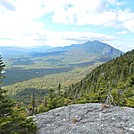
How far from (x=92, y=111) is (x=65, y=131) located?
637cm

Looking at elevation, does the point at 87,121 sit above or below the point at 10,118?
below

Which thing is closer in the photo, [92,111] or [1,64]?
[1,64]

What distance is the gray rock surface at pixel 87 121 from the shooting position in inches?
931

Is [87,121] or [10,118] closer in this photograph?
[10,118]

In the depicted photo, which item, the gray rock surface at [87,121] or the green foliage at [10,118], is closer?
the green foliage at [10,118]

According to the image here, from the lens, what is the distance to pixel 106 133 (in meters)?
22.5

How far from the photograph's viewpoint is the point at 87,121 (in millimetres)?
26469

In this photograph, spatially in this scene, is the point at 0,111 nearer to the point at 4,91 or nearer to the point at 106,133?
the point at 4,91

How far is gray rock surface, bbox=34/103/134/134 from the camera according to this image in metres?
23.6

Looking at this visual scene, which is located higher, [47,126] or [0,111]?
[0,111]

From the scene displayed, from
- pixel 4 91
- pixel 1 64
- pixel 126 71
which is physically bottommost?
pixel 126 71

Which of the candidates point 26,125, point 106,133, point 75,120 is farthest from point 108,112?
point 26,125

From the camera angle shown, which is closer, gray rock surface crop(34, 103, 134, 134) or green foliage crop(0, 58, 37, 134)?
green foliage crop(0, 58, 37, 134)

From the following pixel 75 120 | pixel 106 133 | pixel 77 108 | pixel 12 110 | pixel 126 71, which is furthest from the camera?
pixel 126 71
